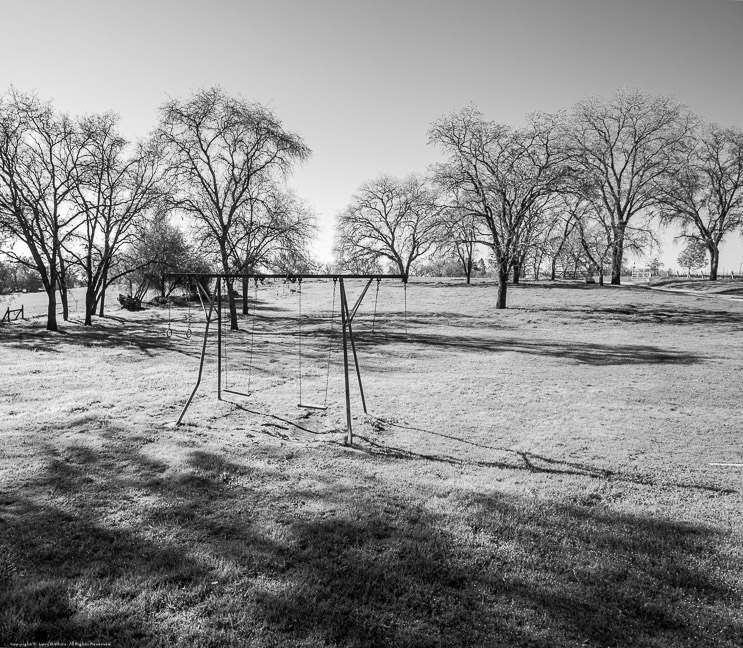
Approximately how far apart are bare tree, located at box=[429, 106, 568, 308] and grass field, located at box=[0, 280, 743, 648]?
16483mm

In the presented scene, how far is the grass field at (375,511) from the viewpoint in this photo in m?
3.71

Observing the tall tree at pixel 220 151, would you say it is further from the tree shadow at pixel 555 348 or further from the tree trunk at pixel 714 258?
the tree trunk at pixel 714 258

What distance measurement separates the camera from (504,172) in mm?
29328

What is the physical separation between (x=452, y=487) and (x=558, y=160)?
90.0ft

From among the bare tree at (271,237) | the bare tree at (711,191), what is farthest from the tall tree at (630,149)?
the bare tree at (271,237)

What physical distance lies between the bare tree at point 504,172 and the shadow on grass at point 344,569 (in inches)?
969

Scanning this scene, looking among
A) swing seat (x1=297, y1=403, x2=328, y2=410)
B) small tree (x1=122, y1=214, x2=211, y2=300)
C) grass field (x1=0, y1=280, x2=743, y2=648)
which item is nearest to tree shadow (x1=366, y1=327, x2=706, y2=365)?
grass field (x1=0, y1=280, x2=743, y2=648)

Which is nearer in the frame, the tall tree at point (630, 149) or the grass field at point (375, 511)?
the grass field at point (375, 511)

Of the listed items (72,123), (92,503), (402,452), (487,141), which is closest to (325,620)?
(92,503)

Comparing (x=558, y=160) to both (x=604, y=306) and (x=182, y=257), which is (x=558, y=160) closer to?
(x=604, y=306)

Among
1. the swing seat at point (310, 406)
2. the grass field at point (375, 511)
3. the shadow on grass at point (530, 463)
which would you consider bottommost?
the shadow on grass at point (530, 463)

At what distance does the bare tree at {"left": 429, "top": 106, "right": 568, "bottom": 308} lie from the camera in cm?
2831

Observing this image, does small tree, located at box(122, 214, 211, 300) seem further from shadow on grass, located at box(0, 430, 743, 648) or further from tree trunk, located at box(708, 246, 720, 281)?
tree trunk, located at box(708, 246, 720, 281)

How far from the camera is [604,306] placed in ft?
101
